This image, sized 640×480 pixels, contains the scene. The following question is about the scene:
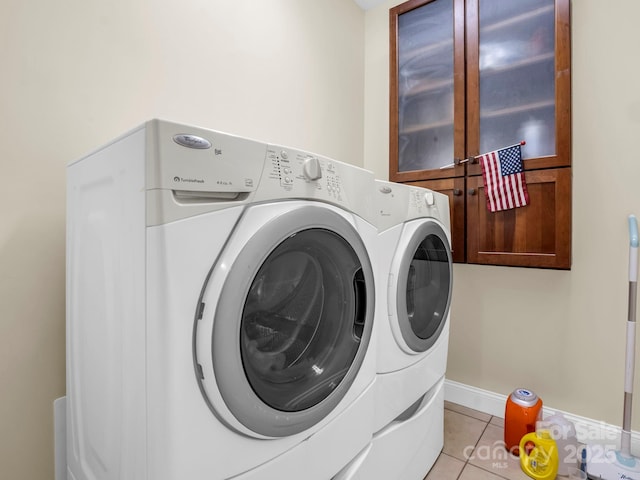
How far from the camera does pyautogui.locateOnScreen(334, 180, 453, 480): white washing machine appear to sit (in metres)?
1.13

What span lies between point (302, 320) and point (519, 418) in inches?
52.5

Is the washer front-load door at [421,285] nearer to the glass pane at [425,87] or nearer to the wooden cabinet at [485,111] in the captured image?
the wooden cabinet at [485,111]

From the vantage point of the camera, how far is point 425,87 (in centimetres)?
197

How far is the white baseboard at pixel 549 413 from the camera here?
159 centimetres

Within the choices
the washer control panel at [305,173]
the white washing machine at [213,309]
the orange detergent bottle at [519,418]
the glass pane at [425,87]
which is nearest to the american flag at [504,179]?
the glass pane at [425,87]

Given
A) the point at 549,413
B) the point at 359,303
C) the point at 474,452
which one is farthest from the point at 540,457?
the point at 359,303

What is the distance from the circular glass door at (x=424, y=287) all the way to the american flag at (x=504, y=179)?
42 centimetres

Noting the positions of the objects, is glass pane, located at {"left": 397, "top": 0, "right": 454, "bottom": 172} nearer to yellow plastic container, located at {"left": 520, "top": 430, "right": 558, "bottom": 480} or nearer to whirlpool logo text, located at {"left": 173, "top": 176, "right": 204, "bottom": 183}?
yellow plastic container, located at {"left": 520, "top": 430, "right": 558, "bottom": 480}

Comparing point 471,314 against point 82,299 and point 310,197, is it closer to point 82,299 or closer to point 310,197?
point 310,197

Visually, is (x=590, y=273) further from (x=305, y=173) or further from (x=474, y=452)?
(x=305, y=173)

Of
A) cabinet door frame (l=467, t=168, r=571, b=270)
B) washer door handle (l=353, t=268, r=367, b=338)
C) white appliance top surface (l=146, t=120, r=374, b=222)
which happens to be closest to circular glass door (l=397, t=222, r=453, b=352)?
washer door handle (l=353, t=268, r=367, b=338)

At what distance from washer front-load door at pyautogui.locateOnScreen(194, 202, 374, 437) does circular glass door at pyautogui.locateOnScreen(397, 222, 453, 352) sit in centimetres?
26

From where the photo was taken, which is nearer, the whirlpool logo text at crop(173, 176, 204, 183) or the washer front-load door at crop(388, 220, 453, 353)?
the whirlpool logo text at crop(173, 176, 204, 183)

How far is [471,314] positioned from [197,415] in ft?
5.89
